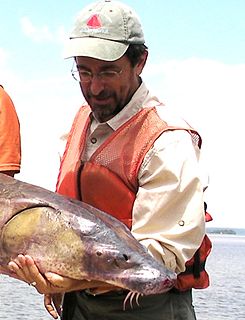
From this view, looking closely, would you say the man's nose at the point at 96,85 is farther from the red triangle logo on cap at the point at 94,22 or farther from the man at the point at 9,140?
the man at the point at 9,140

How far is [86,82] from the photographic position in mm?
5406

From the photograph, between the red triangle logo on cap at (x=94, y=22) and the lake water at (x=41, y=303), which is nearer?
the red triangle logo on cap at (x=94, y=22)

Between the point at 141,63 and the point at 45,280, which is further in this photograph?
the point at 141,63

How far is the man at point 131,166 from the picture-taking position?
5.11 m

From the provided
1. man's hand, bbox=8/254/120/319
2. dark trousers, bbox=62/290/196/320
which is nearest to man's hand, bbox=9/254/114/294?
man's hand, bbox=8/254/120/319

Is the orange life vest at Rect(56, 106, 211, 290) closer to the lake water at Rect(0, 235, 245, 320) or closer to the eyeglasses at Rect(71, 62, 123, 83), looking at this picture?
the eyeglasses at Rect(71, 62, 123, 83)

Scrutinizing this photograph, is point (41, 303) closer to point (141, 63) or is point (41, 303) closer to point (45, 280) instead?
point (141, 63)

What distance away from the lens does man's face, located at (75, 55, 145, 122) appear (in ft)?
17.6

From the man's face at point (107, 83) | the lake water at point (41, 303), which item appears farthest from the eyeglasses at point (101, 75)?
the lake water at point (41, 303)

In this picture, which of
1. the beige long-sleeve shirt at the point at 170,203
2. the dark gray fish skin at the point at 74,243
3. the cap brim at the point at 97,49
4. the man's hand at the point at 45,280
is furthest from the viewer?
the cap brim at the point at 97,49

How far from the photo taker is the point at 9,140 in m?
6.35

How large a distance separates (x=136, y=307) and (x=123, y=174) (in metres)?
0.82

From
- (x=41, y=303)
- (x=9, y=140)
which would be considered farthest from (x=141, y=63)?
(x=41, y=303)

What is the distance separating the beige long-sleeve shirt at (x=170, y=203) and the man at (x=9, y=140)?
54.4 inches
